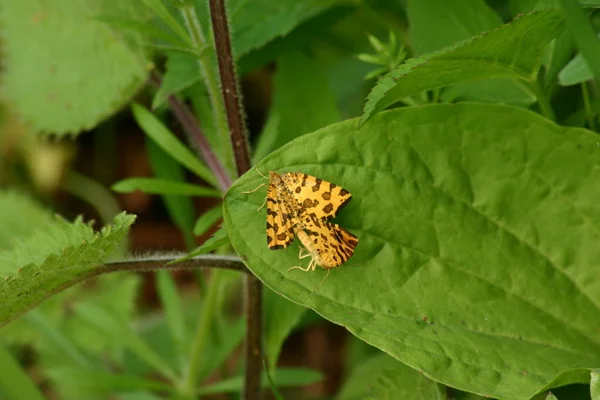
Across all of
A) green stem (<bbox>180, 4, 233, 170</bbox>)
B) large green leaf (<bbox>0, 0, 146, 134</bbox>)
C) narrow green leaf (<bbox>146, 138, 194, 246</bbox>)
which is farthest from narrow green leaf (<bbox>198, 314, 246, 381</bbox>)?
large green leaf (<bbox>0, 0, 146, 134</bbox>)

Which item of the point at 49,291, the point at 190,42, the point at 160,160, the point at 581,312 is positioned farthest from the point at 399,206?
the point at 160,160

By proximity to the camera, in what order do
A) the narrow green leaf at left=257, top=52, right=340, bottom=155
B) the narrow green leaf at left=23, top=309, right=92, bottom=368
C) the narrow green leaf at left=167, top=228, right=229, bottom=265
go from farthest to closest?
1. the narrow green leaf at left=23, top=309, right=92, bottom=368
2. the narrow green leaf at left=257, top=52, right=340, bottom=155
3. the narrow green leaf at left=167, top=228, right=229, bottom=265

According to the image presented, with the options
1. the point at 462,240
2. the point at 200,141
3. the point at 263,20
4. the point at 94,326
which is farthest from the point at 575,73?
the point at 94,326

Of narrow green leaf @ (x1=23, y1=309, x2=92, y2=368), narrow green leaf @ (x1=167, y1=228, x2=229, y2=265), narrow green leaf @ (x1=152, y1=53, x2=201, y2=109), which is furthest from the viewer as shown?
narrow green leaf @ (x1=23, y1=309, x2=92, y2=368)

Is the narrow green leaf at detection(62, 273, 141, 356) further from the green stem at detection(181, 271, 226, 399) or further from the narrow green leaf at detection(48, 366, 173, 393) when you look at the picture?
the green stem at detection(181, 271, 226, 399)

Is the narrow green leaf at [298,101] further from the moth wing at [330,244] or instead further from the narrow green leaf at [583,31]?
the narrow green leaf at [583,31]

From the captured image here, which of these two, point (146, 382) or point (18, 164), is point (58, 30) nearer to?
point (146, 382)

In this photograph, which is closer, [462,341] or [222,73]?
[462,341]
